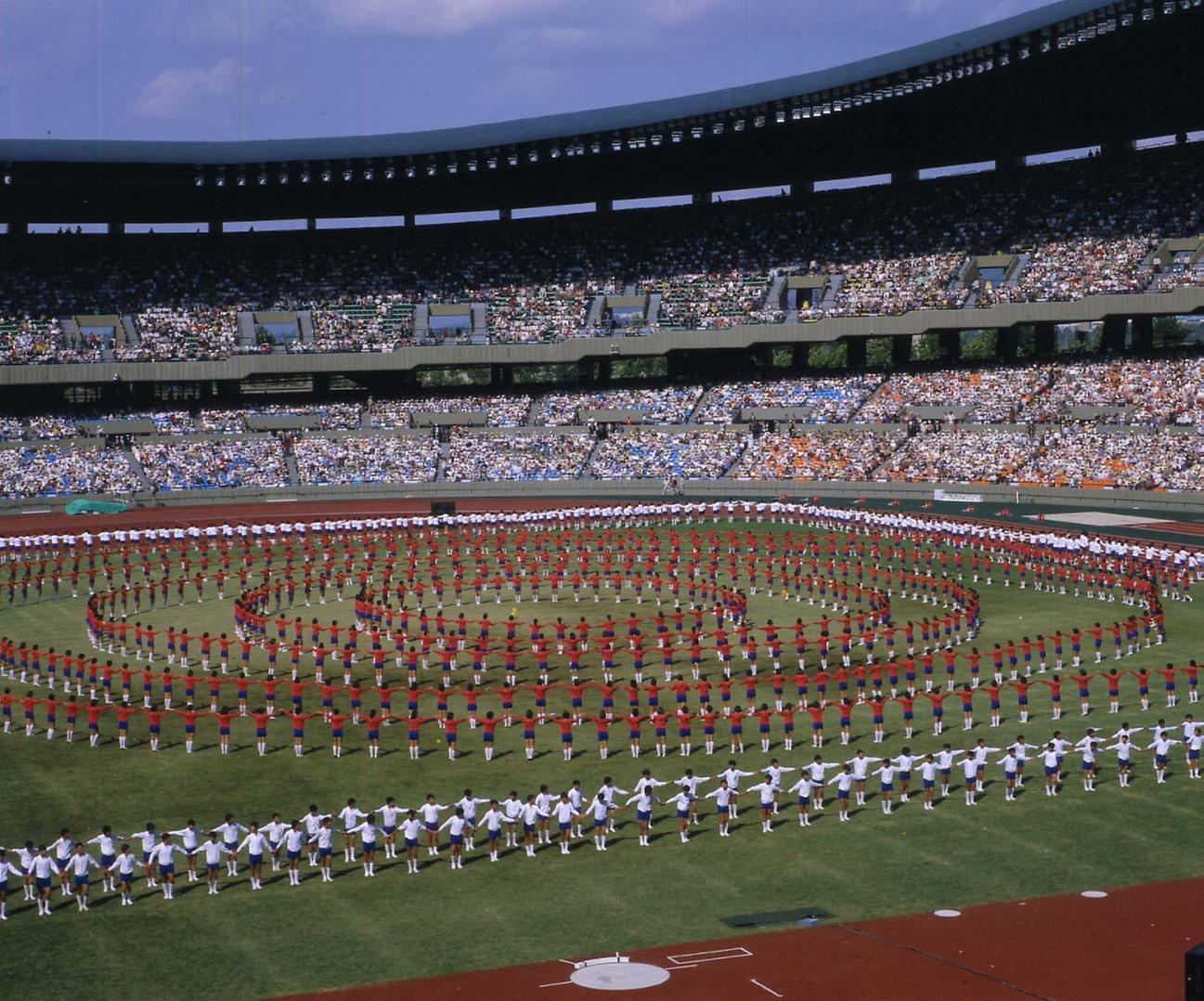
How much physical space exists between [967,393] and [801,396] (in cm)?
889

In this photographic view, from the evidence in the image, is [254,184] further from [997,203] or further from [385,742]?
[385,742]

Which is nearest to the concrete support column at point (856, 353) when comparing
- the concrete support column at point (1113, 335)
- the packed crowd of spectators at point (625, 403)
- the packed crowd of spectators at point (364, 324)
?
the packed crowd of spectators at point (625, 403)

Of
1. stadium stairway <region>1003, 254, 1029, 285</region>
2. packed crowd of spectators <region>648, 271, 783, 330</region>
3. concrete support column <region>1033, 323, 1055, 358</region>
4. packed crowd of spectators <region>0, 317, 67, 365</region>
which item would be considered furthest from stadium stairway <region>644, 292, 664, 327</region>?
packed crowd of spectators <region>0, 317, 67, 365</region>

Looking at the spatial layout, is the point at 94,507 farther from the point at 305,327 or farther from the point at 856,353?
the point at 856,353

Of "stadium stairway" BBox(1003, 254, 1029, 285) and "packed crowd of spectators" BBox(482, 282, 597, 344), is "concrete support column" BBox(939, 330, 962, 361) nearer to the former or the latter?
"stadium stairway" BBox(1003, 254, 1029, 285)

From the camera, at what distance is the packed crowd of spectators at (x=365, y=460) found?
71.4m

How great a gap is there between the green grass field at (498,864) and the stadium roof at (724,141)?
42125mm

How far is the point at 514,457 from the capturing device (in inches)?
2879

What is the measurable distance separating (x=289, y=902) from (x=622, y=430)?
2289 inches

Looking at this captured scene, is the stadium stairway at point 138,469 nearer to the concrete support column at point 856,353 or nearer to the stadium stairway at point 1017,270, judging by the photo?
the concrete support column at point 856,353

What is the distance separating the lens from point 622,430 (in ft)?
245

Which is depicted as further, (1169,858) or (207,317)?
(207,317)

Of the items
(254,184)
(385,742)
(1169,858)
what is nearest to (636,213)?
(254,184)

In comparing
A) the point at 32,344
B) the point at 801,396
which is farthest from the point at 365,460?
the point at 801,396
